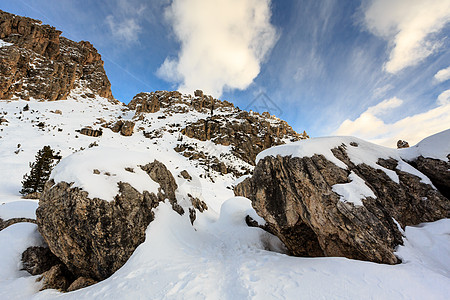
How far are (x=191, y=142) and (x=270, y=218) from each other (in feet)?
154

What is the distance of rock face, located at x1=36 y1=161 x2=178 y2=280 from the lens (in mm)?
6465

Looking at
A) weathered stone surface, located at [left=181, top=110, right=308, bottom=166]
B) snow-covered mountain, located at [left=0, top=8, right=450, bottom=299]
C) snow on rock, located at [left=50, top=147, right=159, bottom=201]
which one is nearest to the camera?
snow-covered mountain, located at [left=0, top=8, right=450, bottom=299]

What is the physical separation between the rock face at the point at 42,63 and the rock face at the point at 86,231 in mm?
70552

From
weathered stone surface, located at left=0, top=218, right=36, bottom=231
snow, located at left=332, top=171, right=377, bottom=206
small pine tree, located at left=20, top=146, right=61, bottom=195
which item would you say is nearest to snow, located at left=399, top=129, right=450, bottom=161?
snow, located at left=332, top=171, right=377, bottom=206

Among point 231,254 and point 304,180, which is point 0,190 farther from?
point 304,180

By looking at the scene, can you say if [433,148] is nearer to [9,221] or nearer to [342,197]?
[342,197]

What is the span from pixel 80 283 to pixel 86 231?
1.84m

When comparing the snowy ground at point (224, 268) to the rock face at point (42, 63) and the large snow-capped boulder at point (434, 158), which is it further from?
the rock face at point (42, 63)

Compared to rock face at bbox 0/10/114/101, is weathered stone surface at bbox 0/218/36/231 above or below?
below

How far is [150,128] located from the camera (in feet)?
181

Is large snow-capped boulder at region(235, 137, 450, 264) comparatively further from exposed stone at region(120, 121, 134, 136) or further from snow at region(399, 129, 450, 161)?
exposed stone at region(120, 121, 134, 136)

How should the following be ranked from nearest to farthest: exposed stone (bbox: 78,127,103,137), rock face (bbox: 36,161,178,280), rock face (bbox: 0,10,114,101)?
rock face (bbox: 36,161,178,280)
exposed stone (bbox: 78,127,103,137)
rock face (bbox: 0,10,114,101)

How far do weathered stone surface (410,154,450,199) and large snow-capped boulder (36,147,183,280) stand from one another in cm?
1385

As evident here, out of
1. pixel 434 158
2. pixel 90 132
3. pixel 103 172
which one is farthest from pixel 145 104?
pixel 434 158
